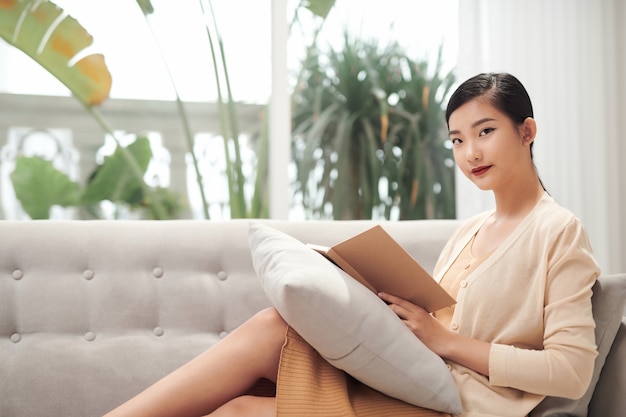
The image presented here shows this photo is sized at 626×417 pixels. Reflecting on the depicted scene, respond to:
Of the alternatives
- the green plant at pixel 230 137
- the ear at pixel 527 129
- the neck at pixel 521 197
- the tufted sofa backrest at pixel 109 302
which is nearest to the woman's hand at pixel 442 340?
the neck at pixel 521 197

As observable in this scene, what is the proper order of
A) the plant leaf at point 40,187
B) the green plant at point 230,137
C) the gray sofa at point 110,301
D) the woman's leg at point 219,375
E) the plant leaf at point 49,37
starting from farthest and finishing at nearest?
the green plant at point 230,137 → the plant leaf at point 40,187 → the plant leaf at point 49,37 → the gray sofa at point 110,301 → the woman's leg at point 219,375

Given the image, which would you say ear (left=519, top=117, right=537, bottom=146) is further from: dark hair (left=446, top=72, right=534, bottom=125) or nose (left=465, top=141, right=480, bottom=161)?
nose (left=465, top=141, right=480, bottom=161)

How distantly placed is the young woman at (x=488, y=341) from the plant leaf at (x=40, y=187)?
181 centimetres

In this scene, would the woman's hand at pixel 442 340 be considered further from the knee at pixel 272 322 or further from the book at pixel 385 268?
the knee at pixel 272 322

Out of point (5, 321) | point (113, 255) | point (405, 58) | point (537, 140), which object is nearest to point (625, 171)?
point (537, 140)

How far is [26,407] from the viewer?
1732 mm

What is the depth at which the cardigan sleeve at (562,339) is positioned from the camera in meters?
1.31

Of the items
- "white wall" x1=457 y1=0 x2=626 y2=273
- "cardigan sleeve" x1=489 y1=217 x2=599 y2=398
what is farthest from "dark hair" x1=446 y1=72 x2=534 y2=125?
"white wall" x1=457 y1=0 x2=626 y2=273

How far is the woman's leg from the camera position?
1.34m

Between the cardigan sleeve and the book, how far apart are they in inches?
6.7

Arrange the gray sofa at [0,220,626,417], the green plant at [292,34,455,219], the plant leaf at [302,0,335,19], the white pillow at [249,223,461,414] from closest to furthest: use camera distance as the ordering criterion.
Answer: the white pillow at [249,223,461,414] → the gray sofa at [0,220,626,417] → the plant leaf at [302,0,335,19] → the green plant at [292,34,455,219]

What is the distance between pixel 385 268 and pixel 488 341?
30 centimetres

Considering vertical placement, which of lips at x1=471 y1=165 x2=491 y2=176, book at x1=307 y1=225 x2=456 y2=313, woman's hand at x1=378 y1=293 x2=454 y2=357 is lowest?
woman's hand at x1=378 y1=293 x2=454 y2=357

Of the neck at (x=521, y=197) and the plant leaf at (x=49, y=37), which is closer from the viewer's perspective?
the neck at (x=521, y=197)
